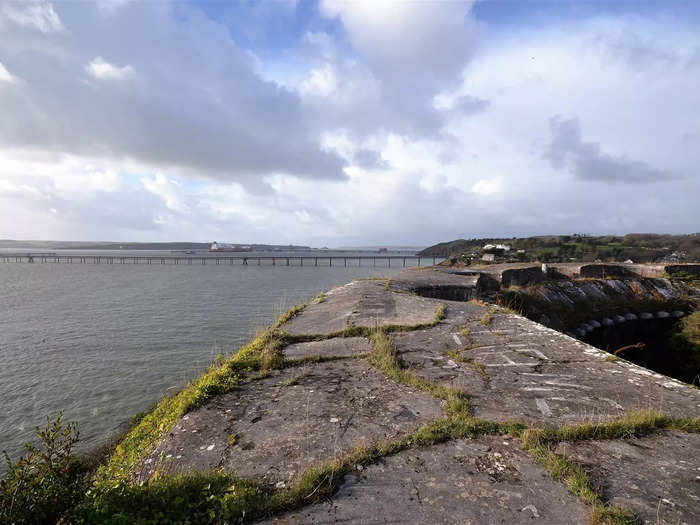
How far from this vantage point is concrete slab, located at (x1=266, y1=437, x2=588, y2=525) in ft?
6.27

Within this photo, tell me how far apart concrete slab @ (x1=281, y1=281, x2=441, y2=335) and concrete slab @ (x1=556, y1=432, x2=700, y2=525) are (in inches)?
145

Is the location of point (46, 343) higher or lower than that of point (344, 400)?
lower

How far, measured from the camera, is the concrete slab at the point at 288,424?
2506mm

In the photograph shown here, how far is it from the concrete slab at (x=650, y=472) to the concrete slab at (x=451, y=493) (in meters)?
0.31

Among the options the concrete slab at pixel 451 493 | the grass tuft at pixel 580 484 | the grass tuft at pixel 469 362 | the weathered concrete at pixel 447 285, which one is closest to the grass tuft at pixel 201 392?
the concrete slab at pixel 451 493

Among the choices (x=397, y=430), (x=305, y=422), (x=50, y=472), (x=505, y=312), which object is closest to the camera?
(x=50, y=472)

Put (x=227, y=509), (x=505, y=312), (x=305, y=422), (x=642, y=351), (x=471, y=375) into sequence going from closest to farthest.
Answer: (x=227, y=509)
(x=305, y=422)
(x=471, y=375)
(x=505, y=312)
(x=642, y=351)

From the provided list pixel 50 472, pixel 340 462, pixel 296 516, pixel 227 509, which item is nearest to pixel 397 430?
pixel 340 462

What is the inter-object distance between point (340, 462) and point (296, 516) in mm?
458

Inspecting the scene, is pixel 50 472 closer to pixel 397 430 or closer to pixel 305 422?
pixel 305 422

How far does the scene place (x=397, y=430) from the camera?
2814 mm

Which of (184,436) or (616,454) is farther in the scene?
(184,436)

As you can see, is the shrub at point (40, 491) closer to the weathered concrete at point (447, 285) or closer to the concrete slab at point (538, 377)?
the concrete slab at point (538, 377)

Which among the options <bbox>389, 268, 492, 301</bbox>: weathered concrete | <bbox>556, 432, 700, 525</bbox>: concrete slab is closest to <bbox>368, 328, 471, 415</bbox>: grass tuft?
<bbox>556, 432, 700, 525</bbox>: concrete slab
